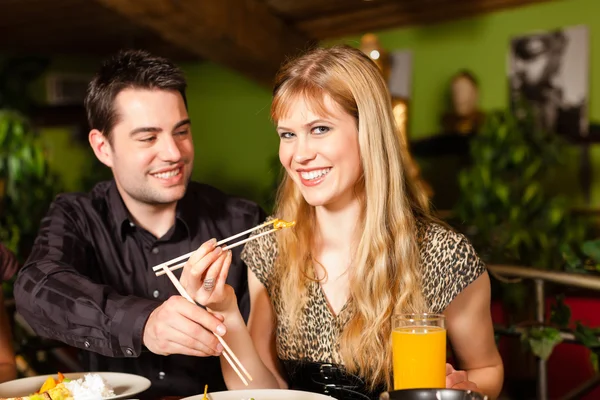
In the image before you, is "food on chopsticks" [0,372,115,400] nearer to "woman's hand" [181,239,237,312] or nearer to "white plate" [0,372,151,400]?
"white plate" [0,372,151,400]

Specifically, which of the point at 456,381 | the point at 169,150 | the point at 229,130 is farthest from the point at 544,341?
the point at 229,130

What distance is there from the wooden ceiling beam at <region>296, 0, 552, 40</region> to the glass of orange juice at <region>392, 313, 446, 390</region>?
15.8 feet

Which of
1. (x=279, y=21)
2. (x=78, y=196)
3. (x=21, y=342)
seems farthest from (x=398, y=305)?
(x=279, y=21)

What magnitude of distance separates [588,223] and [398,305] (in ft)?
13.6

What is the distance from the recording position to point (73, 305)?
2053 millimetres

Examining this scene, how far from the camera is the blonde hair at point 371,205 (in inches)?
76.9

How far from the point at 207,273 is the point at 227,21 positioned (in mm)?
3954

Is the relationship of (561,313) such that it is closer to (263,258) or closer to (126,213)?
(263,258)

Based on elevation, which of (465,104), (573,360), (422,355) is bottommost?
(573,360)

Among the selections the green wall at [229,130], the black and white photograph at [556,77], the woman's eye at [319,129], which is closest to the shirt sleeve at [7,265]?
the woman's eye at [319,129]

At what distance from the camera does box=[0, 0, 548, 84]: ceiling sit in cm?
510

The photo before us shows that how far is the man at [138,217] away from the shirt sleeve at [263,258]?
11.3 inches

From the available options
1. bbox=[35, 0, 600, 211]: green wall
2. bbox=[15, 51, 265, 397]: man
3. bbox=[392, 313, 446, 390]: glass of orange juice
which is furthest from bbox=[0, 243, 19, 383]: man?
bbox=[35, 0, 600, 211]: green wall

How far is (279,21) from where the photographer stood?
20.4ft
